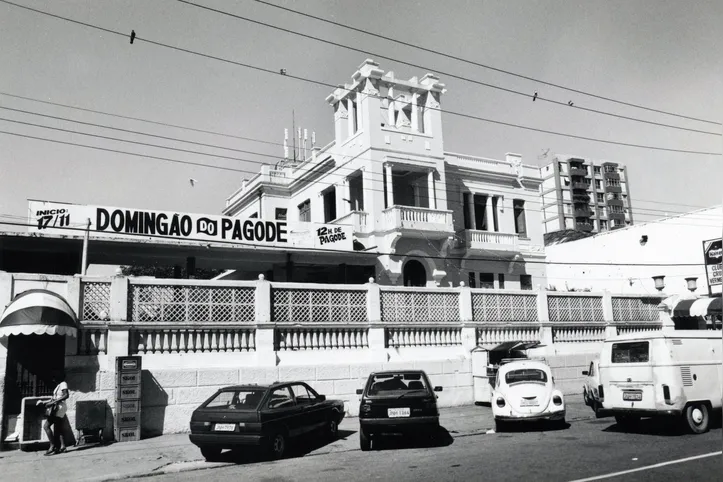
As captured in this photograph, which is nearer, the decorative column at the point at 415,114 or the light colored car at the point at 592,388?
the light colored car at the point at 592,388

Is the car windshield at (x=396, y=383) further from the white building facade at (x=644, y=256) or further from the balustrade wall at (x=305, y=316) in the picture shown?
the white building facade at (x=644, y=256)

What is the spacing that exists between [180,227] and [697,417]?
16392 mm

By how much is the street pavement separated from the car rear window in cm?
144

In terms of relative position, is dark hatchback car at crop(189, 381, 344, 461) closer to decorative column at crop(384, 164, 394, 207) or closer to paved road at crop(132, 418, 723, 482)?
paved road at crop(132, 418, 723, 482)

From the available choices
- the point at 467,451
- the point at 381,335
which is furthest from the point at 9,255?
the point at 467,451

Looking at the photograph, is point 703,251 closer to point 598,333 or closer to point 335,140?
point 598,333

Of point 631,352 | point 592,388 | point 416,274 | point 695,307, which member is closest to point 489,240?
point 416,274

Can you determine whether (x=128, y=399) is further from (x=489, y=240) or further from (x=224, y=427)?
(x=489, y=240)

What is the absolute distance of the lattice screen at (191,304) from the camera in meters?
13.7

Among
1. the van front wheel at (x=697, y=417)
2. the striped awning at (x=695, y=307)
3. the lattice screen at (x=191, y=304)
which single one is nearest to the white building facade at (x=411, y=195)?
the striped awning at (x=695, y=307)

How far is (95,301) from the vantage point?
43.7 feet

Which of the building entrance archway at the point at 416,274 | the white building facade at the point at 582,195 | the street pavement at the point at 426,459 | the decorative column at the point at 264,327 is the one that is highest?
the white building facade at the point at 582,195

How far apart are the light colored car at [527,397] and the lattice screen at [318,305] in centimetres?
428

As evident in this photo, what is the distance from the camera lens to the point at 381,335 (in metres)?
16.1
